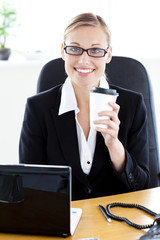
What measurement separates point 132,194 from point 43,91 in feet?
2.18

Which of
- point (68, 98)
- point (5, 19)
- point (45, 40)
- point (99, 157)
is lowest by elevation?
point (99, 157)

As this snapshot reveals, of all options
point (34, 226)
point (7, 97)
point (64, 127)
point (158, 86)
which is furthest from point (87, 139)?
point (158, 86)

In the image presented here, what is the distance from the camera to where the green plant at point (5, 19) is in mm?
2547

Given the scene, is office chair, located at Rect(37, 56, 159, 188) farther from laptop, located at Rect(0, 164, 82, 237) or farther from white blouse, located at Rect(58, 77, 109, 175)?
laptop, located at Rect(0, 164, 82, 237)

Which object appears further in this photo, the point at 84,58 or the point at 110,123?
the point at 84,58

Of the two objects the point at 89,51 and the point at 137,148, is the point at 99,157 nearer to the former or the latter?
the point at 137,148

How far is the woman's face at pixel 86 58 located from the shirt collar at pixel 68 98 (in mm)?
96

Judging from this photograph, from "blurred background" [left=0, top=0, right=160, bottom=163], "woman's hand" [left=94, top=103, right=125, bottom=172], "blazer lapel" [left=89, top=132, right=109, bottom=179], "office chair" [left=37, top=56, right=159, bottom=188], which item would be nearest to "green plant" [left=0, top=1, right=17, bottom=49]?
"blurred background" [left=0, top=0, right=160, bottom=163]

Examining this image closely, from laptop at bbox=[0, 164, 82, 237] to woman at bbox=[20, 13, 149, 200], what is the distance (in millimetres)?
458

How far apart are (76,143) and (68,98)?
0.20 m

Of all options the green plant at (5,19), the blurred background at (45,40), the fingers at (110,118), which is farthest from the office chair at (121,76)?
the green plant at (5,19)

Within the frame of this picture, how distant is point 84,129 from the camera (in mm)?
1488

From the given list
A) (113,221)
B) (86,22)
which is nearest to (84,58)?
(86,22)

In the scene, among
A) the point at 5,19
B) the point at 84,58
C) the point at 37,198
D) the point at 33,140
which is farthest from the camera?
the point at 5,19
